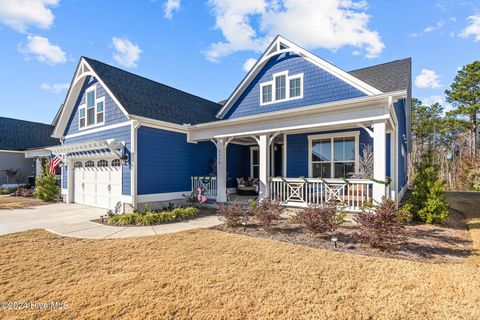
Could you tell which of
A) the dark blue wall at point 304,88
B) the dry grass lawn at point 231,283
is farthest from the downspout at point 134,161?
the dark blue wall at point 304,88

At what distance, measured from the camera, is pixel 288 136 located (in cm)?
1199

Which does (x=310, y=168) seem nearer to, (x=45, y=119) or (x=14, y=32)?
(x=14, y=32)

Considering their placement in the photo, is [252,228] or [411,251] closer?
[411,251]

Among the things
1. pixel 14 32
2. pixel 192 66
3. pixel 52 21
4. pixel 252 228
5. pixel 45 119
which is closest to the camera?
pixel 252 228

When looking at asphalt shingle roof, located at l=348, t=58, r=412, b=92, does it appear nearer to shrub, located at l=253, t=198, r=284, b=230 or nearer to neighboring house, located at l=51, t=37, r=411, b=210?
neighboring house, located at l=51, t=37, r=411, b=210

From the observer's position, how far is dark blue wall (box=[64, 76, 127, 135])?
35.2 feet

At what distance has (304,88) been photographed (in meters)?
11.3

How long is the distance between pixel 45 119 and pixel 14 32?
20773mm

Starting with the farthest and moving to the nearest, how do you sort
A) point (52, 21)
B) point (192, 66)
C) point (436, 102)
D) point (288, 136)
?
point (436, 102) < point (192, 66) < point (288, 136) < point (52, 21)

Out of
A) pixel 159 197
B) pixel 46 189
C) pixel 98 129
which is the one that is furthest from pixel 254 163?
pixel 46 189

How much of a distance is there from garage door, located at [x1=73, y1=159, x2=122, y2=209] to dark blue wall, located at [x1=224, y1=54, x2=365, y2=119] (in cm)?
706

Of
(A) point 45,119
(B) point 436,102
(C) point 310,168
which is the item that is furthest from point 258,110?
(B) point 436,102

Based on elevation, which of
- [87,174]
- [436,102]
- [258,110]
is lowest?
[87,174]

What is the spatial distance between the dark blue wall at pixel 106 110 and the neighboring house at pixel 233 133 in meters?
0.05
